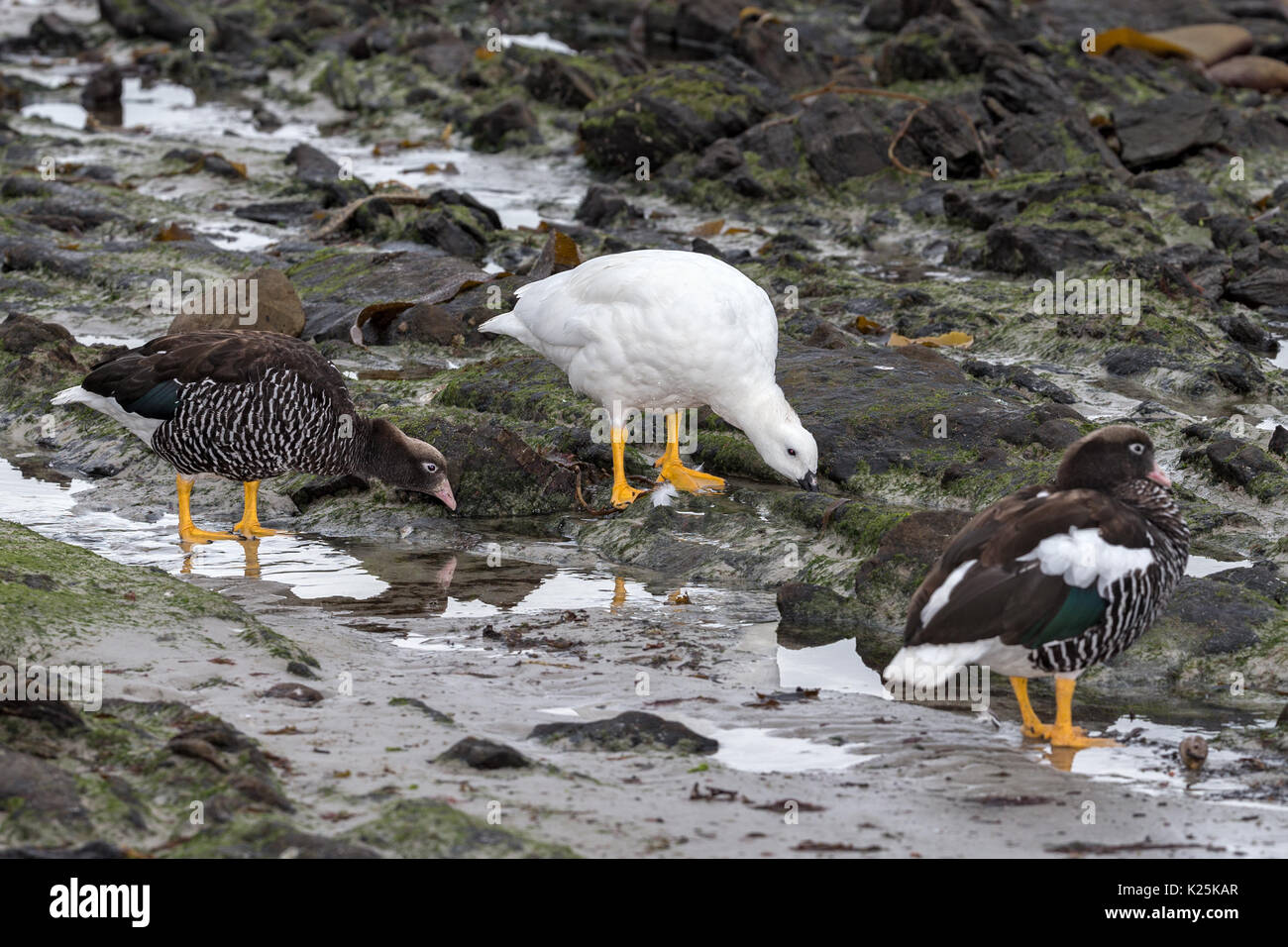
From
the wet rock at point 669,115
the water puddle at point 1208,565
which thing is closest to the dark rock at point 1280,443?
the water puddle at point 1208,565

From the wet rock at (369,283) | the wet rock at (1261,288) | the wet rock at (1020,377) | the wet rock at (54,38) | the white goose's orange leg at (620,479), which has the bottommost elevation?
the white goose's orange leg at (620,479)

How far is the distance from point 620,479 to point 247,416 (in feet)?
7.56

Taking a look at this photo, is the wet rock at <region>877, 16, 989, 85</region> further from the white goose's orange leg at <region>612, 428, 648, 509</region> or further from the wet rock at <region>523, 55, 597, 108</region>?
the white goose's orange leg at <region>612, 428, 648, 509</region>

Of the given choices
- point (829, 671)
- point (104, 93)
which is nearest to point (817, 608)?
point (829, 671)

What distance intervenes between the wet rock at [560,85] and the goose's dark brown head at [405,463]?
13941 mm

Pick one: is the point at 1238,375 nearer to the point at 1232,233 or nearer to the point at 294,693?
the point at 1232,233

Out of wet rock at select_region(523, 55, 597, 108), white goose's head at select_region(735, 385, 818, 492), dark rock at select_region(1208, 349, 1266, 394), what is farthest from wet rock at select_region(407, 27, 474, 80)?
white goose's head at select_region(735, 385, 818, 492)

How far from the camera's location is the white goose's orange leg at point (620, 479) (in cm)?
988

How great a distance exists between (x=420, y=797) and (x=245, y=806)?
0.58m

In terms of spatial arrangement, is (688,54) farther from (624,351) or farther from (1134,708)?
(1134,708)

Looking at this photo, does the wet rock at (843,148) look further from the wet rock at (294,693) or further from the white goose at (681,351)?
the wet rock at (294,693)

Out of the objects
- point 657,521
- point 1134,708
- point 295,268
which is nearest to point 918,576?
point 1134,708

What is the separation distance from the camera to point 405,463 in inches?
384

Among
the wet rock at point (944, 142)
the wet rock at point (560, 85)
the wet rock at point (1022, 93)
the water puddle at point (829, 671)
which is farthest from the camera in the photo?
the wet rock at point (560, 85)
